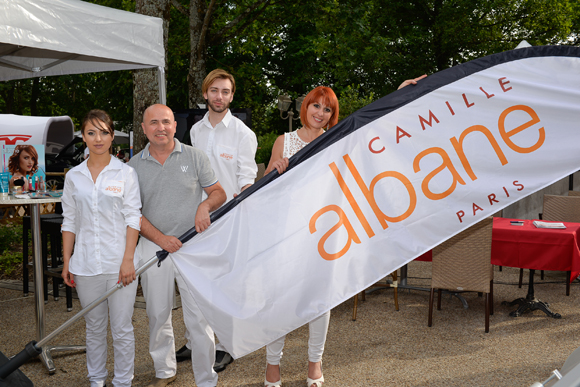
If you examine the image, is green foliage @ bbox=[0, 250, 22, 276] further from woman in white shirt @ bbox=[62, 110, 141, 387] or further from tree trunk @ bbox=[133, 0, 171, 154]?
woman in white shirt @ bbox=[62, 110, 141, 387]

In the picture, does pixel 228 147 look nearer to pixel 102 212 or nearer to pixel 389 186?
pixel 102 212

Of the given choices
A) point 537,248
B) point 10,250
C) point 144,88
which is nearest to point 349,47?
point 144,88

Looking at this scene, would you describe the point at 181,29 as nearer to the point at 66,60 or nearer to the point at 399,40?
the point at 399,40

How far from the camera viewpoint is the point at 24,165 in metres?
4.10

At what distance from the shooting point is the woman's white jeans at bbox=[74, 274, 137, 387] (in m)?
3.05

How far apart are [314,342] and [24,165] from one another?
114 inches

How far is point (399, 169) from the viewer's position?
2549mm

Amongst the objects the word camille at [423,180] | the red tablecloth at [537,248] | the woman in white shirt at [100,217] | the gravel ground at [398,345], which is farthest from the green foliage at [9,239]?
the red tablecloth at [537,248]

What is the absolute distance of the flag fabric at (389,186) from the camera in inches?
97.5

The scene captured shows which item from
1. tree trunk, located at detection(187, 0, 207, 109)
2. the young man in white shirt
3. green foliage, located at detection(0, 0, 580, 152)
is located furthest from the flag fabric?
green foliage, located at detection(0, 0, 580, 152)

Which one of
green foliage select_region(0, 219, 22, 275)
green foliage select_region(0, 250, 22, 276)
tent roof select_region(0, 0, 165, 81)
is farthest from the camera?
green foliage select_region(0, 219, 22, 275)

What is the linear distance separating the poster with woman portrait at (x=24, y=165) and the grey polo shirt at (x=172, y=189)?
62.0 inches

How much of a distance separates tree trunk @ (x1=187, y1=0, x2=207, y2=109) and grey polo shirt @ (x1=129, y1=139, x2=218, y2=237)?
7.71 meters

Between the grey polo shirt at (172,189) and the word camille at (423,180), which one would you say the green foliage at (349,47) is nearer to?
the grey polo shirt at (172,189)
